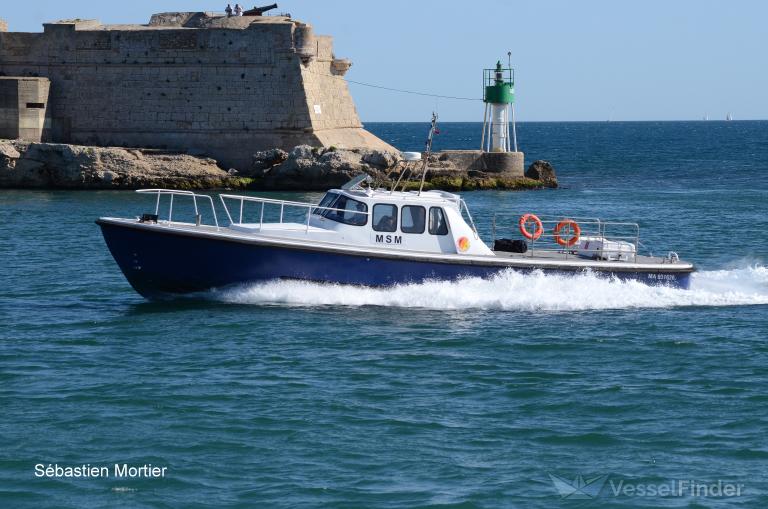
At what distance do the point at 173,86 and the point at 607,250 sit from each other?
870 inches

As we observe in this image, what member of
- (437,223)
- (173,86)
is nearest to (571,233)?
(437,223)

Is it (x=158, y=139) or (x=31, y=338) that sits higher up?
(x=158, y=139)

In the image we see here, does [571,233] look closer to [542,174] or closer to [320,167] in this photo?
[320,167]

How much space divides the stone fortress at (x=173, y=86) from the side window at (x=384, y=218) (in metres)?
19.8

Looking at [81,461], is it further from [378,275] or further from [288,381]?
[378,275]

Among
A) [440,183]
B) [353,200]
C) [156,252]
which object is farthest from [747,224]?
[156,252]

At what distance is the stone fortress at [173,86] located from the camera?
34.4 meters

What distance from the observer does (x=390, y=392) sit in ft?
36.6

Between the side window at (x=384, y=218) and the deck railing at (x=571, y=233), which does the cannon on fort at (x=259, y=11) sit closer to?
the deck railing at (x=571, y=233)

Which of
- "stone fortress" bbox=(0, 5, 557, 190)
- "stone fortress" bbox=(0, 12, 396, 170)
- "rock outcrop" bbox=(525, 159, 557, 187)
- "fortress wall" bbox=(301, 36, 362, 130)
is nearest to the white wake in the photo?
"stone fortress" bbox=(0, 5, 557, 190)

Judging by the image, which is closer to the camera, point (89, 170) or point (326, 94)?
point (89, 170)

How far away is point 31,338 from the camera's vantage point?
13281 millimetres

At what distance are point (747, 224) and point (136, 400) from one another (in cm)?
1805

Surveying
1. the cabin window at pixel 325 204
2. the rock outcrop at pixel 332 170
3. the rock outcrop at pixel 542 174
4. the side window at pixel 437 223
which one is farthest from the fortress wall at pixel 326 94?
the side window at pixel 437 223
